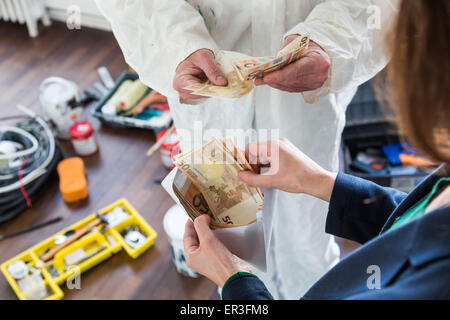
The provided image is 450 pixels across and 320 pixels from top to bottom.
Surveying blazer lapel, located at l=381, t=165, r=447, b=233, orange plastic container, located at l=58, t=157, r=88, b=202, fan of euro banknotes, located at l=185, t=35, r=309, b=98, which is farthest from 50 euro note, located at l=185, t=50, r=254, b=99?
orange plastic container, located at l=58, t=157, r=88, b=202

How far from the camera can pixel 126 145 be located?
221 centimetres

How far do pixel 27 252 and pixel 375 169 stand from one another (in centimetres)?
132

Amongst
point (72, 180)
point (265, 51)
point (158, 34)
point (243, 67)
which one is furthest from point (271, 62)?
point (72, 180)

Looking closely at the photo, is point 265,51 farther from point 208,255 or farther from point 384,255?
point 384,255

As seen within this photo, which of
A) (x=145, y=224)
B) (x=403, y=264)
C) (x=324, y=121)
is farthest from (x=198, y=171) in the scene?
(x=145, y=224)

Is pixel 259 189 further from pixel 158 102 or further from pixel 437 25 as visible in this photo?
pixel 158 102

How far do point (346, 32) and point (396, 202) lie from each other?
401 mm

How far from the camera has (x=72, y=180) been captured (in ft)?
6.50

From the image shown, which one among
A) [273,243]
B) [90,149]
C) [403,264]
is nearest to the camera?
[403,264]

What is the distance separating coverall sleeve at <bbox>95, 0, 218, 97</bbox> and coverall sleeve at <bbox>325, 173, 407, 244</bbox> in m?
0.42

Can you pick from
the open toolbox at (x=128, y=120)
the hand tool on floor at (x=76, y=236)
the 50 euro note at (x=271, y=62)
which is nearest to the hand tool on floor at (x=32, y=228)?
the hand tool on floor at (x=76, y=236)

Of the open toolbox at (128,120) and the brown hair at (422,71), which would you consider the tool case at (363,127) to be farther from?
the brown hair at (422,71)

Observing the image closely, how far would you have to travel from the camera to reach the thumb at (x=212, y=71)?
3.42 feet
